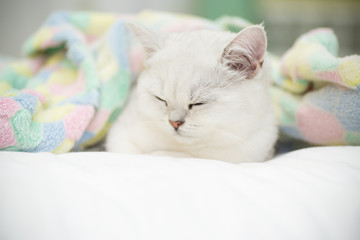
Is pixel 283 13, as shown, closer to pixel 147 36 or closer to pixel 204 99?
pixel 147 36

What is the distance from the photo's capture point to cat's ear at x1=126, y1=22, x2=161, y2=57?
902 mm

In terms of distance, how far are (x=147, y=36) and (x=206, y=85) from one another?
0.27m

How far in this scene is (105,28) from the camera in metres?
1.28

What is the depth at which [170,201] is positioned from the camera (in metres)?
0.53

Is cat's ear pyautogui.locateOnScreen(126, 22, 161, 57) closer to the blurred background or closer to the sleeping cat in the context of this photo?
the sleeping cat

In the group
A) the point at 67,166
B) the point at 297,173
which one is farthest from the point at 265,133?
the point at 67,166

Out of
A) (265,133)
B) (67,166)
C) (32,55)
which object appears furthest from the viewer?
(32,55)

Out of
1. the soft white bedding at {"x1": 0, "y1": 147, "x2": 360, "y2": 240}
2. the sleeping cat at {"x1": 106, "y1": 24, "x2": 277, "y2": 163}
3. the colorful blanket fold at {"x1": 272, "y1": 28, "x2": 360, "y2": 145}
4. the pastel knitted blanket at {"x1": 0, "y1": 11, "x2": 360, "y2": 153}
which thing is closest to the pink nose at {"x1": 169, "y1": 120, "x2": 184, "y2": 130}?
the sleeping cat at {"x1": 106, "y1": 24, "x2": 277, "y2": 163}

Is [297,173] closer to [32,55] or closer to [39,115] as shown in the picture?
[39,115]

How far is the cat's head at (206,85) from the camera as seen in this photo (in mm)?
788

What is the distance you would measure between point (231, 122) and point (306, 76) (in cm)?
32

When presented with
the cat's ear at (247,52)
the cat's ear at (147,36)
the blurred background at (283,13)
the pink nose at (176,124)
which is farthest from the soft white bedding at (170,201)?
the blurred background at (283,13)

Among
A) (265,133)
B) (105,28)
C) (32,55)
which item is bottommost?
(265,133)

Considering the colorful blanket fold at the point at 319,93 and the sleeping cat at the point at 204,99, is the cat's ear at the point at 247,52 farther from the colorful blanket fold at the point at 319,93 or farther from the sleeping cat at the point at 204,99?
the colorful blanket fold at the point at 319,93
